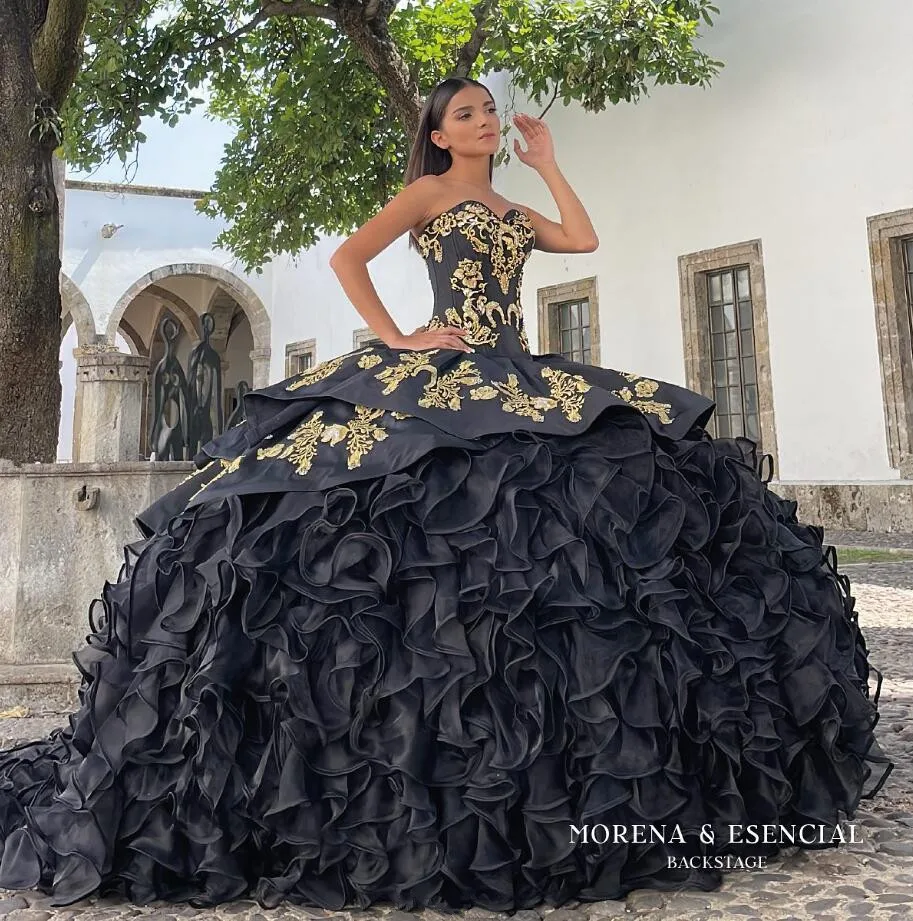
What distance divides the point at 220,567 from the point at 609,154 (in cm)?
1007

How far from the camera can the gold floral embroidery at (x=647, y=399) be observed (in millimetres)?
1869

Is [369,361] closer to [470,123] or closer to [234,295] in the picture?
[470,123]

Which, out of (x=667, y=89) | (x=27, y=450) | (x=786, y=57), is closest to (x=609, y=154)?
(x=667, y=89)

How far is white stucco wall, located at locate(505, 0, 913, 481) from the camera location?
852 centimetres

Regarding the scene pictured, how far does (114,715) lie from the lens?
1.62 metres

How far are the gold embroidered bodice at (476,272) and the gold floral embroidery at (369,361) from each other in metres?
0.25

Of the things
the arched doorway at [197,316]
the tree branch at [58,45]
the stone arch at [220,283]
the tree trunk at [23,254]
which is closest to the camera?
the tree trunk at [23,254]

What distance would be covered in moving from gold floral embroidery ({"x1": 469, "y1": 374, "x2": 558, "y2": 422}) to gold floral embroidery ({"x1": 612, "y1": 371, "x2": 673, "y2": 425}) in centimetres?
17

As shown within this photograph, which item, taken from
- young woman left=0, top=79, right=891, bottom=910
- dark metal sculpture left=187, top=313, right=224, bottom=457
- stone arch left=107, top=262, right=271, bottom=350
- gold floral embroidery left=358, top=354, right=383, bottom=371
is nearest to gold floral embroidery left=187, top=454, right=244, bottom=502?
young woman left=0, top=79, right=891, bottom=910

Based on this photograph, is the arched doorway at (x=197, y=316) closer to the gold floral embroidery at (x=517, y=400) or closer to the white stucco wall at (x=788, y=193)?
the white stucco wall at (x=788, y=193)

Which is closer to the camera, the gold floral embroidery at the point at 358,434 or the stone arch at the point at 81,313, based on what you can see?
the gold floral embroidery at the point at 358,434

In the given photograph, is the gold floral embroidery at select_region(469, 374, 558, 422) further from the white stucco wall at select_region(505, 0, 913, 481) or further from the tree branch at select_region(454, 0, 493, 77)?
the white stucco wall at select_region(505, 0, 913, 481)

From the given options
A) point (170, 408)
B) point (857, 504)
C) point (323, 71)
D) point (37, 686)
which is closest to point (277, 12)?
point (323, 71)

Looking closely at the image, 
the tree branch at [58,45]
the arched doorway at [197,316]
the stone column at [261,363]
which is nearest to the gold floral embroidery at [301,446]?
the tree branch at [58,45]
